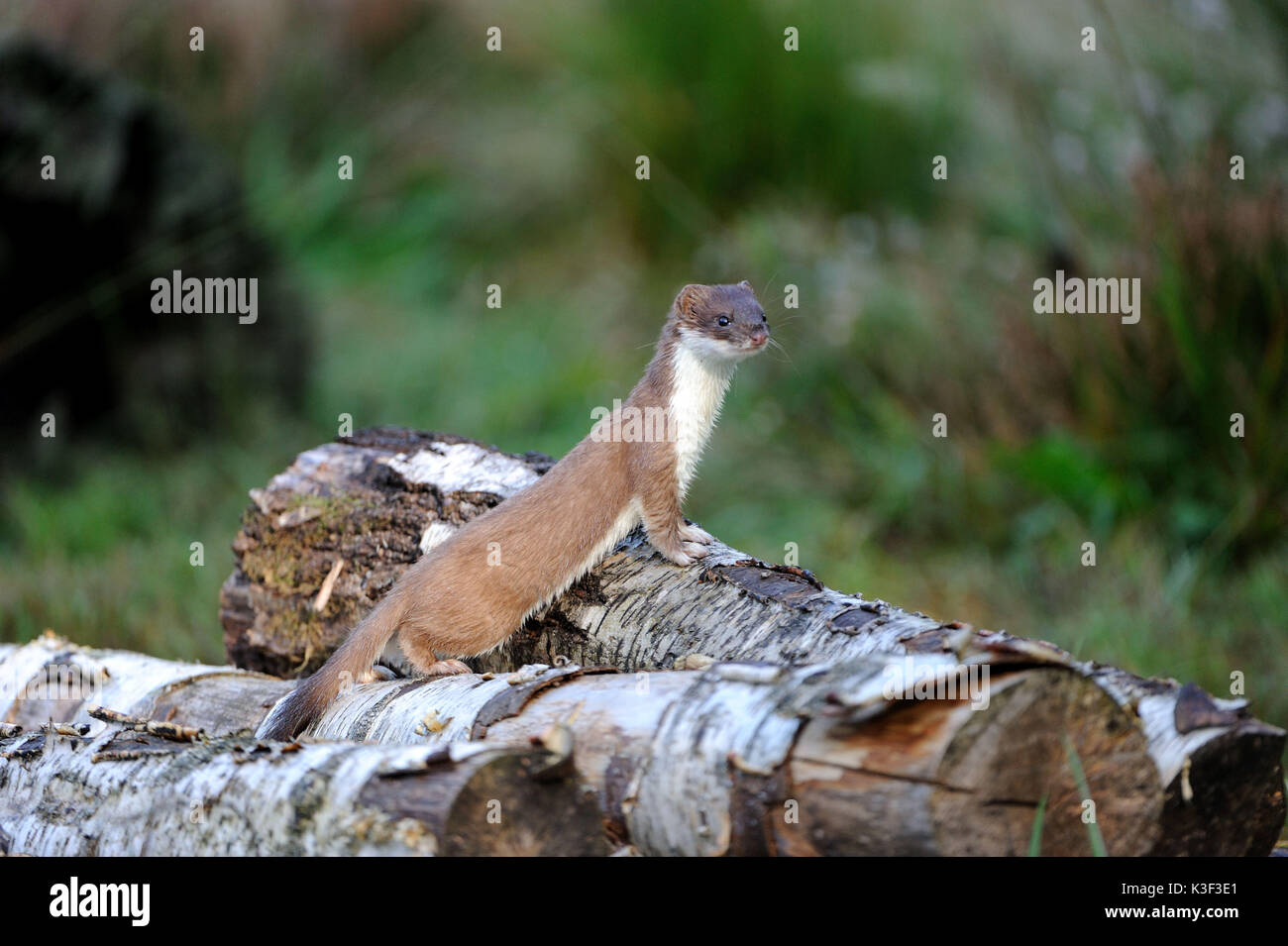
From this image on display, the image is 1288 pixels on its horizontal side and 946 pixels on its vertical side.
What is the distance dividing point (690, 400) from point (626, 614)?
29.8 inches

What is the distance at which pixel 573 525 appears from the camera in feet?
11.6

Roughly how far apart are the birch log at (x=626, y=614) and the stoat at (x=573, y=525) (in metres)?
0.16

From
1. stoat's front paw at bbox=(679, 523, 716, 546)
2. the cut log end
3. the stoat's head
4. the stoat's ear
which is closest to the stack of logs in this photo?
the cut log end

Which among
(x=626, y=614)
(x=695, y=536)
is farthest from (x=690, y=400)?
(x=626, y=614)

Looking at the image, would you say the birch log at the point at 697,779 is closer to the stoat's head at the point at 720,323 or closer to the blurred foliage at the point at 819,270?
the stoat's head at the point at 720,323

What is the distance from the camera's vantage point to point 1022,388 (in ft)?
20.4

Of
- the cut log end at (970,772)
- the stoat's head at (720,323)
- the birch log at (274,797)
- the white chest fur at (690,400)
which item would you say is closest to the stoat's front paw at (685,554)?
the white chest fur at (690,400)

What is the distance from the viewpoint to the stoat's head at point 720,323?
12.1ft

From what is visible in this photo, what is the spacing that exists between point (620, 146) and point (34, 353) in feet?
13.4

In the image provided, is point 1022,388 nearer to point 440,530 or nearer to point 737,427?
point 737,427

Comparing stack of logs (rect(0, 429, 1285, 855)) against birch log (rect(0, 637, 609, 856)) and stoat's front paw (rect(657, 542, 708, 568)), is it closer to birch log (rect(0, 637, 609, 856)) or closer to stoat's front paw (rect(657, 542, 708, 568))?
birch log (rect(0, 637, 609, 856))

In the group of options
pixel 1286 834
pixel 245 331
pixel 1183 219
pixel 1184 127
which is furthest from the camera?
pixel 245 331

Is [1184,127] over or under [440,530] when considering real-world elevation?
over

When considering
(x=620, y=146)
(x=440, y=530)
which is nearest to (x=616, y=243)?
(x=620, y=146)
